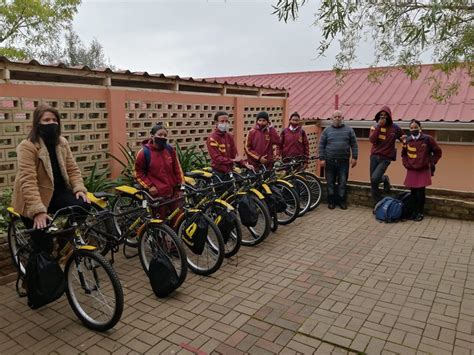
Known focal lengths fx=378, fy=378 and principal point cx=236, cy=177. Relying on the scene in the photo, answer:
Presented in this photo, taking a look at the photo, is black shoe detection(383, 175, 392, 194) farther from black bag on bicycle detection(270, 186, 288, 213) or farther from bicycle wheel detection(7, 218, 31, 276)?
bicycle wheel detection(7, 218, 31, 276)

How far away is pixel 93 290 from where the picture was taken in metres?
3.26

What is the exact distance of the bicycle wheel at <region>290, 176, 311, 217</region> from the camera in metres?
6.79

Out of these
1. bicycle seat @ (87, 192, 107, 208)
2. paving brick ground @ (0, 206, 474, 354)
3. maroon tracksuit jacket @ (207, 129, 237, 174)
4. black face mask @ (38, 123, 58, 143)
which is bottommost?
paving brick ground @ (0, 206, 474, 354)

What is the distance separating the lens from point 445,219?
6.58 meters

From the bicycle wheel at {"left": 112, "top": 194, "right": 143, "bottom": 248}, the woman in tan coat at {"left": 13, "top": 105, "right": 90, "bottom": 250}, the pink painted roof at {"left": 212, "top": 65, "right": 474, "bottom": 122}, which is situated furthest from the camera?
the pink painted roof at {"left": 212, "top": 65, "right": 474, "bottom": 122}

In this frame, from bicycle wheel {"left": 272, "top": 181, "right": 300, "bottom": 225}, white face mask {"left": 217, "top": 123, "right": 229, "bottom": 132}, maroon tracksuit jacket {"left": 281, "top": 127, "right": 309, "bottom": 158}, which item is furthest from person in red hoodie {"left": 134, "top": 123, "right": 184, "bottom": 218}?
maroon tracksuit jacket {"left": 281, "top": 127, "right": 309, "bottom": 158}

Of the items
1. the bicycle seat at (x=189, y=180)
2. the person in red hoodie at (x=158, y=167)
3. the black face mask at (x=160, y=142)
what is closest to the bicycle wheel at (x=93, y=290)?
the person in red hoodie at (x=158, y=167)

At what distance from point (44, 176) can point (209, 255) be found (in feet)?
6.49

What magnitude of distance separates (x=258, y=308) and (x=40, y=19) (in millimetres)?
14053

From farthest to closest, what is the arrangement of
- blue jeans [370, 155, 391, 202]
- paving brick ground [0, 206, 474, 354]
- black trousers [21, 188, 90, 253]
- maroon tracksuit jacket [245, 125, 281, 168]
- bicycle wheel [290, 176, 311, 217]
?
blue jeans [370, 155, 391, 202], bicycle wheel [290, 176, 311, 217], maroon tracksuit jacket [245, 125, 281, 168], black trousers [21, 188, 90, 253], paving brick ground [0, 206, 474, 354]

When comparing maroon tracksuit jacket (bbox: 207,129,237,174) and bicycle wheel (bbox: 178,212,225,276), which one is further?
maroon tracksuit jacket (bbox: 207,129,237,174)

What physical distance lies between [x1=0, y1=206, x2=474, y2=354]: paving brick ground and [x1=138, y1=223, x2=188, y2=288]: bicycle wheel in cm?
31

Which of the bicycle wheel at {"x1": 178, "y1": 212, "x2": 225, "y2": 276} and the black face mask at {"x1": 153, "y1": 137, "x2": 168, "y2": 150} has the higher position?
the black face mask at {"x1": 153, "y1": 137, "x2": 168, "y2": 150}

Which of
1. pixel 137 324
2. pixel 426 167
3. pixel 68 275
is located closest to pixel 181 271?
pixel 137 324
